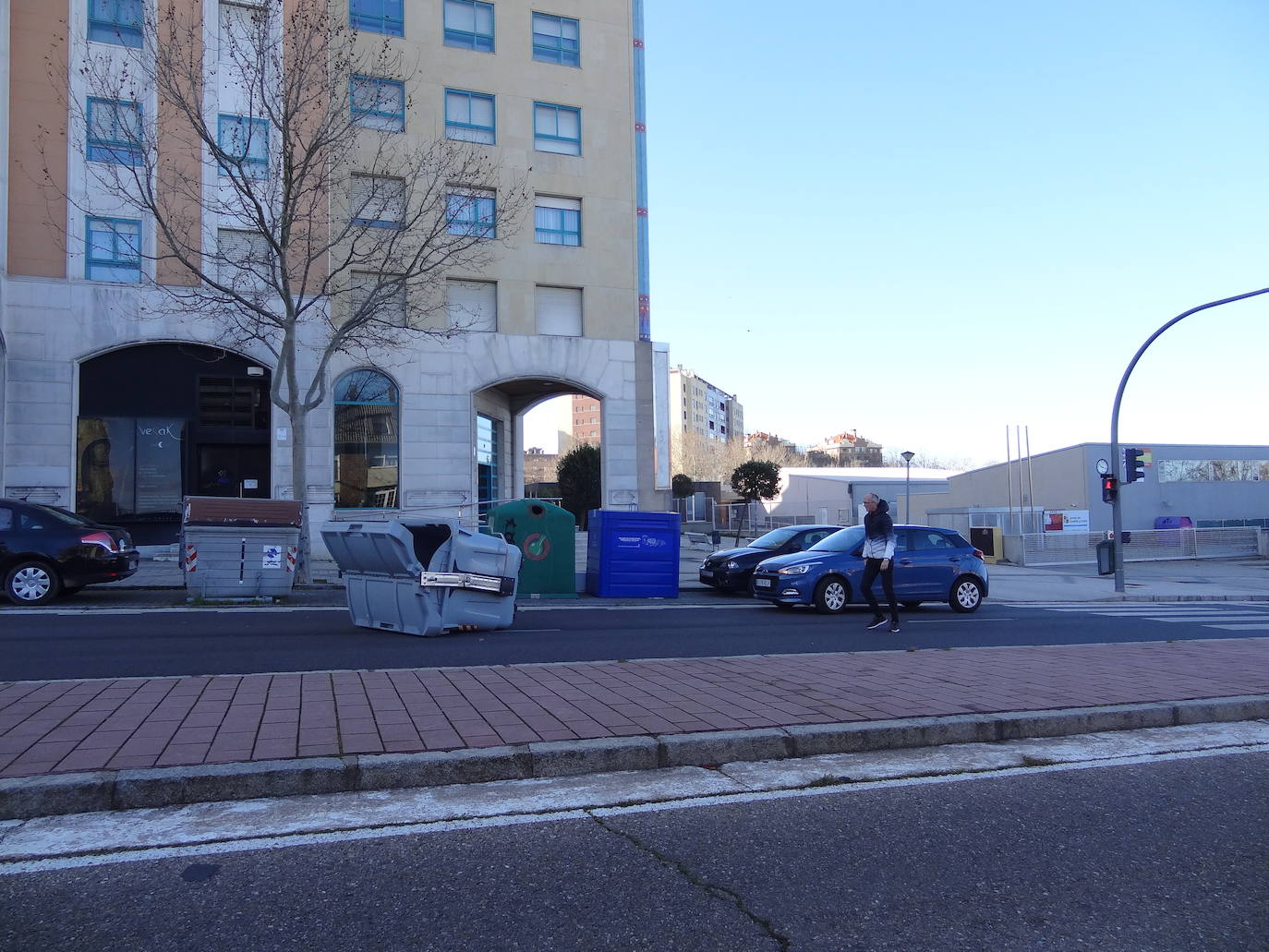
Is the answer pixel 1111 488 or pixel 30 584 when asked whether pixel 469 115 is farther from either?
pixel 1111 488

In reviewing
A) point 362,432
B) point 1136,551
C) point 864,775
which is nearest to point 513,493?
point 362,432

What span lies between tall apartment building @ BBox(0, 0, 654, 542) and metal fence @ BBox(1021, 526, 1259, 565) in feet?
41.7

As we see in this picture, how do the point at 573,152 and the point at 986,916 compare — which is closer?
the point at 986,916

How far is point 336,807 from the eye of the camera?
15.5ft

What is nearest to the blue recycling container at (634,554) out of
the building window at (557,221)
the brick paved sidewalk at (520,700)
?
the brick paved sidewalk at (520,700)

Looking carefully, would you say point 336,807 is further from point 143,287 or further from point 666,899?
point 143,287

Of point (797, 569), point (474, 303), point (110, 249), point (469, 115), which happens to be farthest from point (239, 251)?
point (797, 569)

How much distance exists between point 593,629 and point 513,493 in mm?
21772

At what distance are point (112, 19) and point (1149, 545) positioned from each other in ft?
107

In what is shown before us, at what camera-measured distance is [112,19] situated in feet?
74.2

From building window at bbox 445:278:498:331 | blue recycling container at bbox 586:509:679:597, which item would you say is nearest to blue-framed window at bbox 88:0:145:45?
building window at bbox 445:278:498:331

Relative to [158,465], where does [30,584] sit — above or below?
below

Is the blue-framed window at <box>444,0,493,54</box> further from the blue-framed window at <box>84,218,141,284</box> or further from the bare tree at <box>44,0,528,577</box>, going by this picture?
the blue-framed window at <box>84,218,141,284</box>

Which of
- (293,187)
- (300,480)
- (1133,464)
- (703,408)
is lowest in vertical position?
(300,480)
